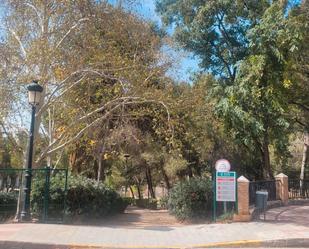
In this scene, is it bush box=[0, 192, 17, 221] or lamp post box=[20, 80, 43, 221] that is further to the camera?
bush box=[0, 192, 17, 221]

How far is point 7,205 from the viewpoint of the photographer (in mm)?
16359

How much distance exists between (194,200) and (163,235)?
190 inches

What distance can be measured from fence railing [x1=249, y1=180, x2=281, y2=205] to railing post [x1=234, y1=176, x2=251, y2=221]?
3.73 meters

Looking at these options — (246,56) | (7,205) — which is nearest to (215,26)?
(246,56)

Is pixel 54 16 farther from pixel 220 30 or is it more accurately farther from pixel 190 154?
pixel 190 154

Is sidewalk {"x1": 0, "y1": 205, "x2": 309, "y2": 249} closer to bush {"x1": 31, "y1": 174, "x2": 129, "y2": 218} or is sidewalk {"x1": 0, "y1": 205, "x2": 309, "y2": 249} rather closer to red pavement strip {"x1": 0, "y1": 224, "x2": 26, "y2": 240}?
red pavement strip {"x1": 0, "y1": 224, "x2": 26, "y2": 240}

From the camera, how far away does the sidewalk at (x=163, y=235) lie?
37.3 feet

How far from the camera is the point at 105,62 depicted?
52.2ft

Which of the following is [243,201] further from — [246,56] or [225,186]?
[246,56]

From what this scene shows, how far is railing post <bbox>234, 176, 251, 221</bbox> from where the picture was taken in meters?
15.4

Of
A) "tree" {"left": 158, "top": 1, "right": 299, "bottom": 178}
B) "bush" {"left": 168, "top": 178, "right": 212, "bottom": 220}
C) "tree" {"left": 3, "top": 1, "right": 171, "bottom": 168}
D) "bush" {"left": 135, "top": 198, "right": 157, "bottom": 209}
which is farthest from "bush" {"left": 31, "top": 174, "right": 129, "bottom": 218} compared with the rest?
"bush" {"left": 135, "top": 198, "right": 157, "bottom": 209}

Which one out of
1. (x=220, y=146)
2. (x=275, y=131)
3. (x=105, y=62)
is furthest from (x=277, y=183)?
(x=105, y=62)

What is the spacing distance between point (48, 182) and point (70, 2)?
6.82m

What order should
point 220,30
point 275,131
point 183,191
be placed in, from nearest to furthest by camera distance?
point 183,191 → point 275,131 → point 220,30
